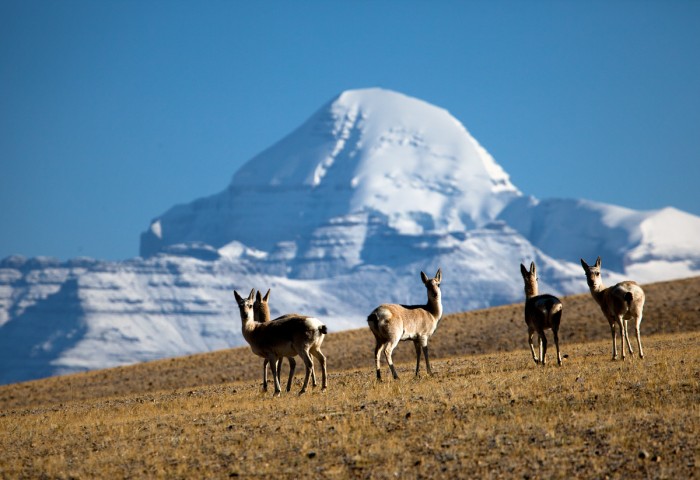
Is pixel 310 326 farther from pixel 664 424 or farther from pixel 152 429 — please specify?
pixel 664 424

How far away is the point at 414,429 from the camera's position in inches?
817

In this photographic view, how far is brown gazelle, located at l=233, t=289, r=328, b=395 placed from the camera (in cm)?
2712

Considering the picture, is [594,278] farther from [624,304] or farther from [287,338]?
[287,338]

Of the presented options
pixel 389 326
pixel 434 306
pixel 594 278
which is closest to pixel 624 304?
pixel 594 278

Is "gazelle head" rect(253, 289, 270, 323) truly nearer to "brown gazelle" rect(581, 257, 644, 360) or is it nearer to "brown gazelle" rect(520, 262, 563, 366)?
"brown gazelle" rect(520, 262, 563, 366)

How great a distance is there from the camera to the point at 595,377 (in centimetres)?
2478

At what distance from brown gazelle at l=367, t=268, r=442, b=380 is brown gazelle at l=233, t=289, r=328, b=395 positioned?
148 centimetres

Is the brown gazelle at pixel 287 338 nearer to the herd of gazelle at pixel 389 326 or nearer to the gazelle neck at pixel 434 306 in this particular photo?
the herd of gazelle at pixel 389 326

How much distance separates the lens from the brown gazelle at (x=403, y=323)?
28078 millimetres

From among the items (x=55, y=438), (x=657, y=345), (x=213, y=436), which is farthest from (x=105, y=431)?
(x=657, y=345)

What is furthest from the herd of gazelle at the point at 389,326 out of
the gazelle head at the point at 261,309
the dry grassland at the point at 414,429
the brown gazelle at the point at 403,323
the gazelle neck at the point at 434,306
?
the gazelle head at the point at 261,309

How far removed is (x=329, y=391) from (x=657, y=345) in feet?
41.2

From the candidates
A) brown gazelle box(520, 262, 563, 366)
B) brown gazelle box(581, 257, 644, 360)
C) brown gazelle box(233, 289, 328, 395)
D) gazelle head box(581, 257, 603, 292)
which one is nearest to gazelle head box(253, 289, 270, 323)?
brown gazelle box(233, 289, 328, 395)

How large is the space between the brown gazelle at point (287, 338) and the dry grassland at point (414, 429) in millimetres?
999
